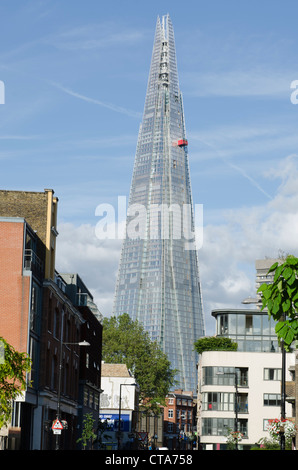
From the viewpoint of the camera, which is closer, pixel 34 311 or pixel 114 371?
pixel 34 311

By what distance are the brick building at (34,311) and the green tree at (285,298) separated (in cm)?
4001

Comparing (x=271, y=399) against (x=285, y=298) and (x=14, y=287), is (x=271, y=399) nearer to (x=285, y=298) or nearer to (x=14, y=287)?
(x=14, y=287)

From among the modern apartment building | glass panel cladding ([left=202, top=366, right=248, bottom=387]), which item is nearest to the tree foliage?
the modern apartment building

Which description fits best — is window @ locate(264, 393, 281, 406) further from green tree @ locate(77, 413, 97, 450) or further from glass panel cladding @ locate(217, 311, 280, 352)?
green tree @ locate(77, 413, 97, 450)

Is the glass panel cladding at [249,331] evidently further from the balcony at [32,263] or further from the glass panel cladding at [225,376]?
the balcony at [32,263]

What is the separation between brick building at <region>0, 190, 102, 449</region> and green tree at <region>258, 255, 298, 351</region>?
40.0m

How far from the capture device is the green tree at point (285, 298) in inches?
450

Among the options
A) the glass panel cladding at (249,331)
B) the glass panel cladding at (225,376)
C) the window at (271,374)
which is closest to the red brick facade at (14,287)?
the glass panel cladding at (225,376)

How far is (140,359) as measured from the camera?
494ft

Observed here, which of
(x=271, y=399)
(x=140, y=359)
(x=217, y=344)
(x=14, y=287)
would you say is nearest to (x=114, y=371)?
(x=140, y=359)

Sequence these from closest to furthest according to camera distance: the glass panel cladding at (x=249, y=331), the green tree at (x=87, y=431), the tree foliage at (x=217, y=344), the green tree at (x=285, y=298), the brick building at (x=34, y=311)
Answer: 1. the green tree at (x=285, y=298)
2. the brick building at (x=34, y=311)
3. the green tree at (x=87, y=431)
4. the tree foliage at (x=217, y=344)
5. the glass panel cladding at (x=249, y=331)

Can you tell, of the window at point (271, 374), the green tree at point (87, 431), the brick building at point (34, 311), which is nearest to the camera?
the brick building at point (34, 311)

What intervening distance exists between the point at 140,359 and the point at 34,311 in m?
94.1
